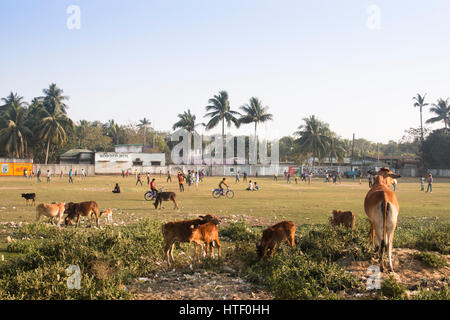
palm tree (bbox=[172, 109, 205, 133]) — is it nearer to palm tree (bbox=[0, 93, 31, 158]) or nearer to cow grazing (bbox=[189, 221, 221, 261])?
palm tree (bbox=[0, 93, 31, 158])

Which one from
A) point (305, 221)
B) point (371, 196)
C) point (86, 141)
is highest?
point (86, 141)

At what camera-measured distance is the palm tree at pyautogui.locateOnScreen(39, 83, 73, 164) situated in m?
70.6

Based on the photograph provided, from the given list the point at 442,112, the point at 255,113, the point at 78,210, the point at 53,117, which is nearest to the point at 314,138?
the point at 255,113

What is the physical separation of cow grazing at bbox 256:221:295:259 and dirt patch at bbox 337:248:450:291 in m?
1.27

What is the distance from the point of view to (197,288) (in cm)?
641

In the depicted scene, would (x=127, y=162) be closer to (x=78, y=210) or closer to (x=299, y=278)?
(x=78, y=210)

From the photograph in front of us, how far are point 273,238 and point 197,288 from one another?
2.27 metres

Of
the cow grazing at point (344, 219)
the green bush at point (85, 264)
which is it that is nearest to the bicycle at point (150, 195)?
the green bush at point (85, 264)
